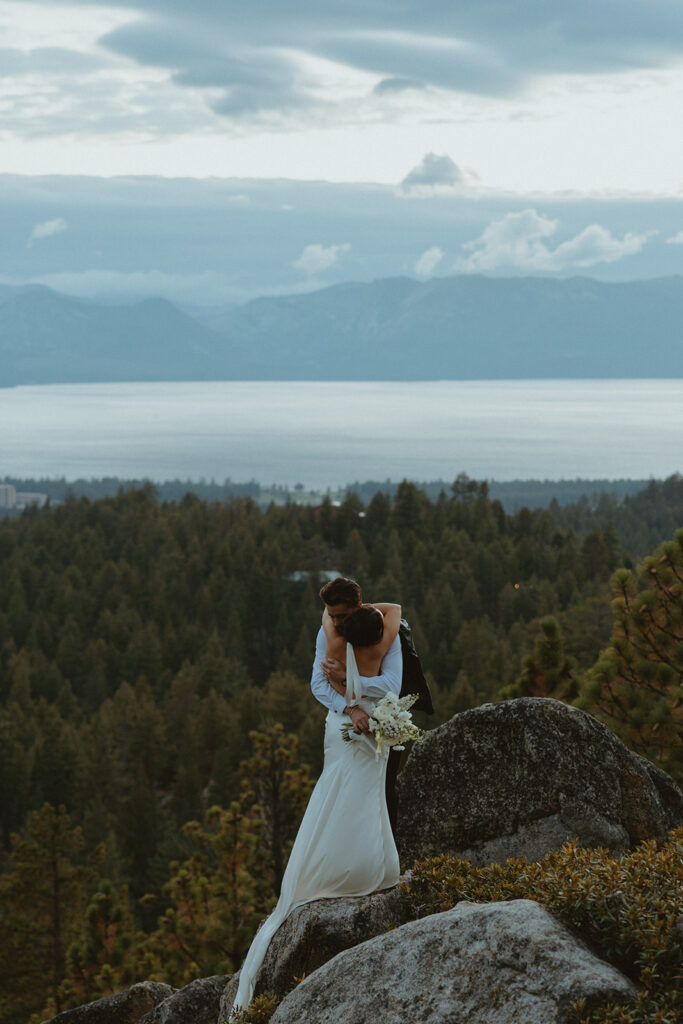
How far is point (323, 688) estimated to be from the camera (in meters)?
6.70

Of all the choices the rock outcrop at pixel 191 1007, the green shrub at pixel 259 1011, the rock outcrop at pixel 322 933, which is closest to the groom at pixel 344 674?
the rock outcrop at pixel 322 933

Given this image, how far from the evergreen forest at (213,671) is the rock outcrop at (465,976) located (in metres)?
7.10

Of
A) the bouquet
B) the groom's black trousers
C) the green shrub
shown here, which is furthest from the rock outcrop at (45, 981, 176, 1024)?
the bouquet

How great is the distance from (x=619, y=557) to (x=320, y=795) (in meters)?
84.3

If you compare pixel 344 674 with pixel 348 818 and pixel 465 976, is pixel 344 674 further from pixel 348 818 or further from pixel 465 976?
pixel 465 976

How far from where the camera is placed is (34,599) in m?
91.2

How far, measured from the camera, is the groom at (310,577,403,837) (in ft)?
21.0

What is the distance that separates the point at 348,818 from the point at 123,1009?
3537 mm

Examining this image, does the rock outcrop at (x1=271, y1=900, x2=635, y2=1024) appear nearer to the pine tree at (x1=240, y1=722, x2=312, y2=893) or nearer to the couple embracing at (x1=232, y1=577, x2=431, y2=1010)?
the couple embracing at (x1=232, y1=577, x2=431, y2=1010)

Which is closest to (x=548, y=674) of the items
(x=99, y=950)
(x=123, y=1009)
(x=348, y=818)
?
(x=123, y=1009)

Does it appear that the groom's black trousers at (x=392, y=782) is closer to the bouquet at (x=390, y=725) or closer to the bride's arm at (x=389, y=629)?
the bouquet at (x=390, y=725)

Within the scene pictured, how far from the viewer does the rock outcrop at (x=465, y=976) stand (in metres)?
4.34

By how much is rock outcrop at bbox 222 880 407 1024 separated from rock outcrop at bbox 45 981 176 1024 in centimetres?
257

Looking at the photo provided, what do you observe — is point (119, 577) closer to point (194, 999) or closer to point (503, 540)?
point (503, 540)
